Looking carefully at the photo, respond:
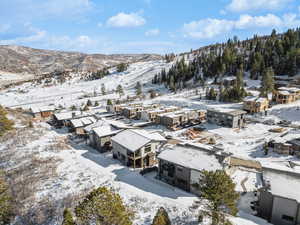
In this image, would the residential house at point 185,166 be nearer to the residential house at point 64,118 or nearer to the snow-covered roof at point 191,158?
the snow-covered roof at point 191,158

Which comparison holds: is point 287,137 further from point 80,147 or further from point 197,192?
point 80,147

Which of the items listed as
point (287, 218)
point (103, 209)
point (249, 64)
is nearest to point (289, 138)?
point (287, 218)

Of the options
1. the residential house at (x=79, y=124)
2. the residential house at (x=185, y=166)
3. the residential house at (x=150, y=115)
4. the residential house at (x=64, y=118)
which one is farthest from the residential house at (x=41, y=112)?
the residential house at (x=185, y=166)

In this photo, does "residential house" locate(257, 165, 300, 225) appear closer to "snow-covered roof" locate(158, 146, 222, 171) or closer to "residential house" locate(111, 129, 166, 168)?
"snow-covered roof" locate(158, 146, 222, 171)

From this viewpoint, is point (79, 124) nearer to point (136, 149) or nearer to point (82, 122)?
point (82, 122)

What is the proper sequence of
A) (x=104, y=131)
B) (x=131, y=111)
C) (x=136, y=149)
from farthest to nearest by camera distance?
(x=131, y=111) → (x=104, y=131) → (x=136, y=149)

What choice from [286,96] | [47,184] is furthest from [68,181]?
[286,96]
